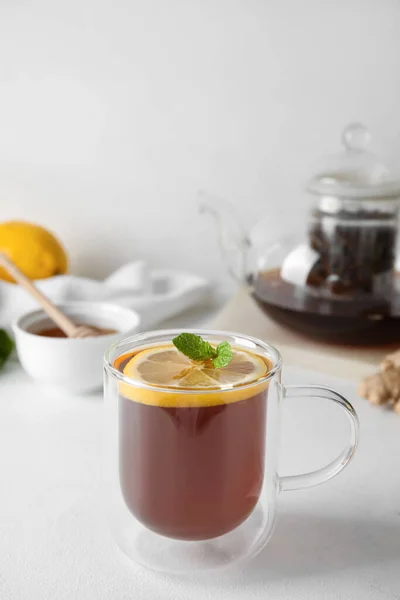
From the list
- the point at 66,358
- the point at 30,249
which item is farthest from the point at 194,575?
the point at 30,249

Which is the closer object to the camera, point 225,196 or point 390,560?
point 390,560

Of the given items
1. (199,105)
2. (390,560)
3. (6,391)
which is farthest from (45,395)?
(199,105)

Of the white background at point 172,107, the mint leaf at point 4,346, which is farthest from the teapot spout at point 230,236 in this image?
the mint leaf at point 4,346

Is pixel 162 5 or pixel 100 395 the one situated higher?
pixel 162 5

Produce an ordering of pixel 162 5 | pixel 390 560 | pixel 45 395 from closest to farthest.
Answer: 1. pixel 390 560
2. pixel 45 395
3. pixel 162 5

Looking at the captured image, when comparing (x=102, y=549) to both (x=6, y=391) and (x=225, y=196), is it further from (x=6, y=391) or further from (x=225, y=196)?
(x=225, y=196)

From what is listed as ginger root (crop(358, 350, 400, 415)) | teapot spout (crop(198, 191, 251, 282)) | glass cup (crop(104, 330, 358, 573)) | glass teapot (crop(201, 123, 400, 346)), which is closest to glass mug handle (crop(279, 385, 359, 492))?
glass cup (crop(104, 330, 358, 573))
